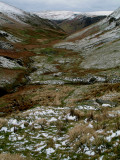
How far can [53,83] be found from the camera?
133 ft

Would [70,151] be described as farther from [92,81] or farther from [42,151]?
[92,81]

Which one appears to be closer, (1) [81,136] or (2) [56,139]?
(1) [81,136]

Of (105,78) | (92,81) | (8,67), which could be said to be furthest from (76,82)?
(8,67)

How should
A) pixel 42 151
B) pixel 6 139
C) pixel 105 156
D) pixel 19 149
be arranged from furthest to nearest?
pixel 6 139, pixel 19 149, pixel 42 151, pixel 105 156

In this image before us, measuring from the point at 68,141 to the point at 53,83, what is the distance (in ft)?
104

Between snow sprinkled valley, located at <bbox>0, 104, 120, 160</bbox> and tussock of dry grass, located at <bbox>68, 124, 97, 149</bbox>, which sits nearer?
snow sprinkled valley, located at <bbox>0, 104, 120, 160</bbox>

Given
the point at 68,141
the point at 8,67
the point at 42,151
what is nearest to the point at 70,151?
the point at 68,141

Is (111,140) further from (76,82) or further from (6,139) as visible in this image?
(76,82)

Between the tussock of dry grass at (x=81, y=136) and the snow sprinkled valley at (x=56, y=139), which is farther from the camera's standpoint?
the tussock of dry grass at (x=81, y=136)

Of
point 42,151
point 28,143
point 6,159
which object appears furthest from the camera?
point 28,143

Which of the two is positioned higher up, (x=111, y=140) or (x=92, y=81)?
(x=111, y=140)

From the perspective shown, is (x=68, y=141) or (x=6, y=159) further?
(x=68, y=141)

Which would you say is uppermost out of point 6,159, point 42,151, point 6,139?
point 6,159

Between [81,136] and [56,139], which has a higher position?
[81,136]
